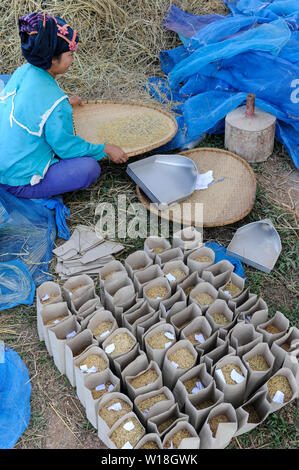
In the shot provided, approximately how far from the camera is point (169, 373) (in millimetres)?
1868

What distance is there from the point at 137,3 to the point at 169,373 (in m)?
3.19

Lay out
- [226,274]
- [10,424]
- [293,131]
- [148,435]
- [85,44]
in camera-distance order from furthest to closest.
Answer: [85,44] < [293,131] < [226,274] < [10,424] < [148,435]

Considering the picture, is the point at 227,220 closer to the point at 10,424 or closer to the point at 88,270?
the point at 88,270

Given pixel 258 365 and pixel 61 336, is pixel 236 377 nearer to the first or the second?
pixel 258 365

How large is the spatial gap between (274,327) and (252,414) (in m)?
0.39

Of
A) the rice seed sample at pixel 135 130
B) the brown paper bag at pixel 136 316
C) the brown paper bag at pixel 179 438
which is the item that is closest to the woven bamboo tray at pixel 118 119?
→ the rice seed sample at pixel 135 130

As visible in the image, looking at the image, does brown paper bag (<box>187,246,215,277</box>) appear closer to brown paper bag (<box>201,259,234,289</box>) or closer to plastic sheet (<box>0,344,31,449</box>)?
brown paper bag (<box>201,259,234,289</box>)

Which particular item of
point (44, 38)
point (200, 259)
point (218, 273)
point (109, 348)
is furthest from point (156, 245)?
point (44, 38)

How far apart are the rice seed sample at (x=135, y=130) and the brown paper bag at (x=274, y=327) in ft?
4.43

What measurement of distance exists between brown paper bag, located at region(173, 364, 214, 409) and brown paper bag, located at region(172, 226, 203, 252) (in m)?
0.71

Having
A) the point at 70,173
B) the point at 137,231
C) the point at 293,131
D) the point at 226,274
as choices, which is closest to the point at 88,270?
the point at 137,231

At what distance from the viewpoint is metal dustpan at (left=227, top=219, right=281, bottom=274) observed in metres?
2.51

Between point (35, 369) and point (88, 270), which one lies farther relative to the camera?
point (88, 270)

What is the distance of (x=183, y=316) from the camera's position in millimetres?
2086
